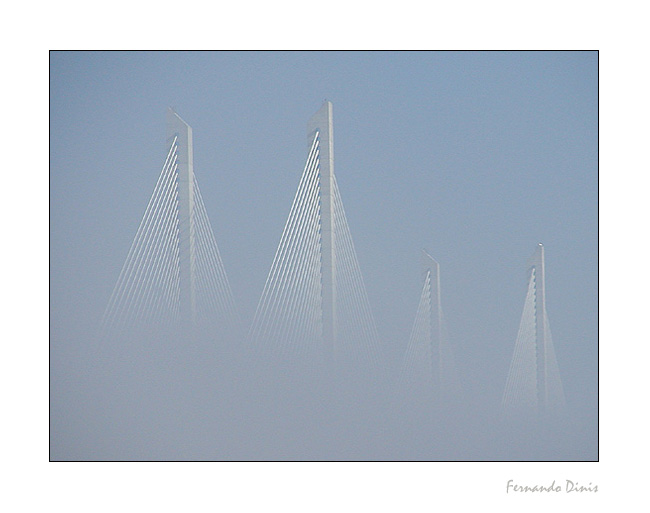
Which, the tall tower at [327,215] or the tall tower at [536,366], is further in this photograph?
the tall tower at [536,366]

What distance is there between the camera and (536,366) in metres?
8.27

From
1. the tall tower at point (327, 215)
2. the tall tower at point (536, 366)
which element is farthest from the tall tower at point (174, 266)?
the tall tower at point (536, 366)

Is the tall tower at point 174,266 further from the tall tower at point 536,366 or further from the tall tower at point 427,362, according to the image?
the tall tower at point 536,366

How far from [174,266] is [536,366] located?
3.07 metres

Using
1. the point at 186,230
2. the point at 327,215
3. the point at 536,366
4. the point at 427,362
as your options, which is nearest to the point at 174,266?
the point at 186,230

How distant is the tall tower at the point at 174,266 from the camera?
6.94 m

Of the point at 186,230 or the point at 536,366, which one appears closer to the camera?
the point at 186,230

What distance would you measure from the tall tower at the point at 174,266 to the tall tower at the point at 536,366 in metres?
2.19

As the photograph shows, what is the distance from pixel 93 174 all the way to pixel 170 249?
96 centimetres

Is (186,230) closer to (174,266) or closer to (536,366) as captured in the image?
(174,266)

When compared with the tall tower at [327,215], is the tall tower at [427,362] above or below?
below

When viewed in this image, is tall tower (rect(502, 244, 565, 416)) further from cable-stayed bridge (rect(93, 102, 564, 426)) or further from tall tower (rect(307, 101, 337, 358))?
tall tower (rect(307, 101, 337, 358))
